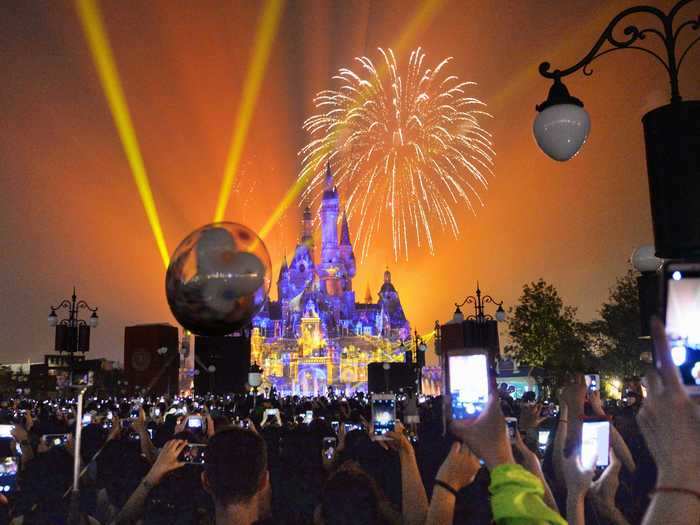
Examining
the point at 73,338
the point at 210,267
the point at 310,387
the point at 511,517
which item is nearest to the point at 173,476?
the point at 210,267

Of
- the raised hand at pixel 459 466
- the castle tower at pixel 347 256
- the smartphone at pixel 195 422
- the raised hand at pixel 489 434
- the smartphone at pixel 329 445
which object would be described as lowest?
the smartphone at pixel 329 445

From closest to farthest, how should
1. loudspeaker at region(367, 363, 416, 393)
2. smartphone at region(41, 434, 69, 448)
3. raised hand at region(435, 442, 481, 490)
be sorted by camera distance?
raised hand at region(435, 442, 481, 490)
smartphone at region(41, 434, 69, 448)
loudspeaker at region(367, 363, 416, 393)

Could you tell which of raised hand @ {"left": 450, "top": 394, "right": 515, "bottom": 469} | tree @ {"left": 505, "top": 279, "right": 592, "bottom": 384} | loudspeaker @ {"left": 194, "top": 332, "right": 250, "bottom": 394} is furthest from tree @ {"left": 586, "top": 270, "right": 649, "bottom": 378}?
raised hand @ {"left": 450, "top": 394, "right": 515, "bottom": 469}

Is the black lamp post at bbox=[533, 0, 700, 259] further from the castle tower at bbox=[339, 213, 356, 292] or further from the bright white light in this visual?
the castle tower at bbox=[339, 213, 356, 292]

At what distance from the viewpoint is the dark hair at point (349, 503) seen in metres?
3.88

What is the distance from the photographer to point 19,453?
10734 mm

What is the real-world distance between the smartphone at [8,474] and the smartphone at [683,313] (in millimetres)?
9422

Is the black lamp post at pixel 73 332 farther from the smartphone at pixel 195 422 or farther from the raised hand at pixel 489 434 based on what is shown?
the raised hand at pixel 489 434

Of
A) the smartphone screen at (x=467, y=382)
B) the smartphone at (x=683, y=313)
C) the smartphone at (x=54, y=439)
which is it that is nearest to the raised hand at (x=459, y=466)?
the smartphone at (x=683, y=313)

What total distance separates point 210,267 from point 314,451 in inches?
326

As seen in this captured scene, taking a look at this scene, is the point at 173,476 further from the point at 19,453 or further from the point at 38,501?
the point at 19,453

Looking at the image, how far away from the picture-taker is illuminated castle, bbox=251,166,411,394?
12694 cm

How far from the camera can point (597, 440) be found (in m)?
6.00

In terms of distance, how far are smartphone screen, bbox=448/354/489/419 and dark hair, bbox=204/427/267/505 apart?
7.66 metres
